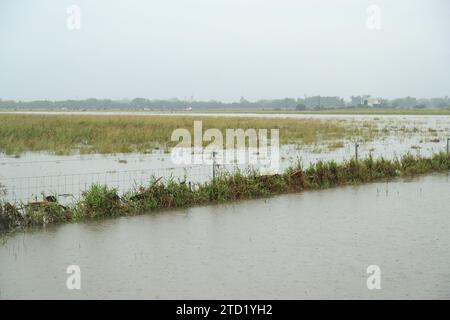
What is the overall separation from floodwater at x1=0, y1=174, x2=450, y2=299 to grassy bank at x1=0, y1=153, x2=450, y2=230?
A: 1.07ft

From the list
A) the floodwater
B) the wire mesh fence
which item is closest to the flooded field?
the wire mesh fence

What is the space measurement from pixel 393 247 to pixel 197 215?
3252 mm

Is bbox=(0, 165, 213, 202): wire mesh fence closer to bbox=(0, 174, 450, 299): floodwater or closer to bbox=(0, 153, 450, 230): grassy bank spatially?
bbox=(0, 153, 450, 230): grassy bank

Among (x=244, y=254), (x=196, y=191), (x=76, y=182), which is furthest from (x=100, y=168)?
(x=244, y=254)

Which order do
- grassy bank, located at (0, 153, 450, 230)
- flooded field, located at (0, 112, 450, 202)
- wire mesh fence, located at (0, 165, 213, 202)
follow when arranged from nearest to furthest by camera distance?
grassy bank, located at (0, 153, 450, 230) < wire mesh fence, located at (0, 165, 213, 202) < flooded field, located at (0, 112, 450, 202)

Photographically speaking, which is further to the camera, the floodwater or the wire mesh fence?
the wire mesh fence

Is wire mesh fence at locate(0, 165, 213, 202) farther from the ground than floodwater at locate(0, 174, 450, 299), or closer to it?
farther from the ground

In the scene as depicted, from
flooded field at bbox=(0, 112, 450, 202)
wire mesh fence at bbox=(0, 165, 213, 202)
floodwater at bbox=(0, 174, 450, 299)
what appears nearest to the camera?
floodwater at bbox=(0, 174, 450, 299)

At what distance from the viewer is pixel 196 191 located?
30.5 ft

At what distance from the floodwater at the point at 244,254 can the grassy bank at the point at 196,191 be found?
1.07ft

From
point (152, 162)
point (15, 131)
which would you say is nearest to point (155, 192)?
point (152, 162)

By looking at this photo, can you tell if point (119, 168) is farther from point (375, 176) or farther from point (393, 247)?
point (393, 247)

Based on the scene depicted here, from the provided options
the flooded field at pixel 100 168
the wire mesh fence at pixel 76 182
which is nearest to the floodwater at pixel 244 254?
the flooded field at pixel 100 168

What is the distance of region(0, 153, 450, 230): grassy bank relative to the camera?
24.9 feet
